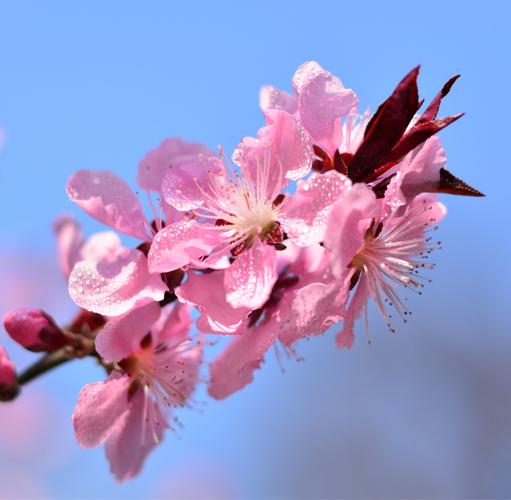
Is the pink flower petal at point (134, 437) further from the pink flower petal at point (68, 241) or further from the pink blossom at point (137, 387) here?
the pink flower petal at point (68, 241)

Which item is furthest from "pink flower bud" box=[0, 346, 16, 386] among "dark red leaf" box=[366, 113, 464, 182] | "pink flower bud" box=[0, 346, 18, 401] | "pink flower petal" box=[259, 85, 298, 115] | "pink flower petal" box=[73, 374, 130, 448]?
"dark red leaf" box=[366, 113, 464, 182]

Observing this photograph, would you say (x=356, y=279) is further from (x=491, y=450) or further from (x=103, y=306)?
(x=491, y=450)

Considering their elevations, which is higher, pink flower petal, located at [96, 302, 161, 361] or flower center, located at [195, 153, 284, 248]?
flower center, located at [195, 153, 284, 248]

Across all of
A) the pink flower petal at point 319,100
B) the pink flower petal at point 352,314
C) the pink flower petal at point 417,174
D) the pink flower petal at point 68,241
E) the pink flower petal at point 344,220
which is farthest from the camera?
the pink flower petal at point 68,241

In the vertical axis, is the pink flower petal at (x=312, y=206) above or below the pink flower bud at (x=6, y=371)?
above

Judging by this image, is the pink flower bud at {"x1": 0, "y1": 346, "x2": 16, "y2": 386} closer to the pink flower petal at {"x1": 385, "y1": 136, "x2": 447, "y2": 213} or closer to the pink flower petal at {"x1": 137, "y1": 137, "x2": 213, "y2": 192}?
the pink flower petal at {"x1": 137, "y1": 137, "x2": 213, "y2": 192}

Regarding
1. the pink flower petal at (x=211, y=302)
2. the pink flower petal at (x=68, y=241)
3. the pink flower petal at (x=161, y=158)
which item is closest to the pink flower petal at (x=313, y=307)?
the pink flower petal at (x=211, y=302)

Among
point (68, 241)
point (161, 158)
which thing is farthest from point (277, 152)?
point (68, 241)
